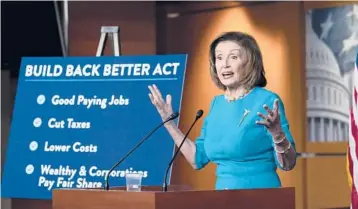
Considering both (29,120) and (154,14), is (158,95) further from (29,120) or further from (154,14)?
(154,14)

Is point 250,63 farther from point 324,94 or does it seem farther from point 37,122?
point 324,94

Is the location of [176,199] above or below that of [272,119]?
below

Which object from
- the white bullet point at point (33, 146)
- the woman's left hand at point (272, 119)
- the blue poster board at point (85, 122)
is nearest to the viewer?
the woman's left hand at point (272, 119)

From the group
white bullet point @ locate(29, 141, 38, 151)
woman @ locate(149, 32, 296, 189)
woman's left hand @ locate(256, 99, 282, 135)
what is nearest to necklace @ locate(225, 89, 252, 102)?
woman @ locate(149, 32, 296, 189)

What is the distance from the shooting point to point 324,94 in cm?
766

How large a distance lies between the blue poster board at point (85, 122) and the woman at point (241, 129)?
84cm

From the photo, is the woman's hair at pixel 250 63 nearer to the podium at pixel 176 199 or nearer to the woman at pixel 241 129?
→ the woman at pixel 241 129

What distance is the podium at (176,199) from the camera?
3.57 metres

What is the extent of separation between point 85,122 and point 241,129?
62.4 inches

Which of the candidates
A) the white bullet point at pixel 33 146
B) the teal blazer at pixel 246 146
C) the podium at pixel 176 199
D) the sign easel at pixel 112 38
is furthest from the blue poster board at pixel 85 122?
the podium at pixel 176 199

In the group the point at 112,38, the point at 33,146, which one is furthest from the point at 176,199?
the point at 112,38

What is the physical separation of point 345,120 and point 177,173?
179cm

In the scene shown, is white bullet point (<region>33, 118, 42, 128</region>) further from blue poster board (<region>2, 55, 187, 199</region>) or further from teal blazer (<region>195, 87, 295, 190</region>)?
teal blazer (<region>195, 87, 295, 190</region>)

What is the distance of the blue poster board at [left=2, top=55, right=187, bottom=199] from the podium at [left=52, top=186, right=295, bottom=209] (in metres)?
1.57
